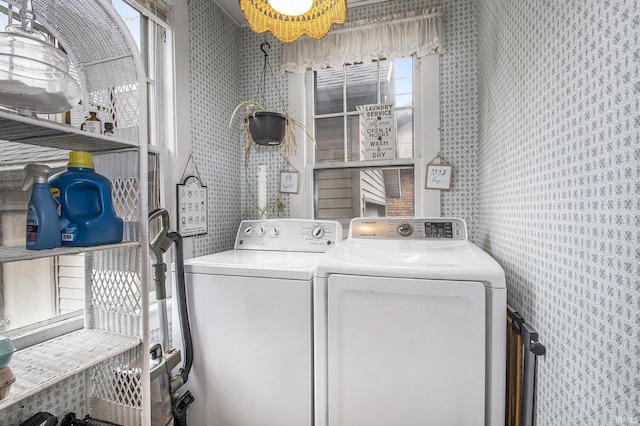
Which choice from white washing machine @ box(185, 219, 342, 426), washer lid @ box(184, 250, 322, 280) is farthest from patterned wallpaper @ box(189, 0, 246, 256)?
white washing machine @ box(185, 219, 342, 426)

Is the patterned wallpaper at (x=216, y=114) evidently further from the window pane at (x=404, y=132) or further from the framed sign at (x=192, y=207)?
the window pane at (x=404, y=132)

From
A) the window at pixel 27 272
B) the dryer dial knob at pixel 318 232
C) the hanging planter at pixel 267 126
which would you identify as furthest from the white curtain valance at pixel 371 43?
the dryer dial knob at pixel 318 232

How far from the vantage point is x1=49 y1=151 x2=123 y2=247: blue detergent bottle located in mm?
1031

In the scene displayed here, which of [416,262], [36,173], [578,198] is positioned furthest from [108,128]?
[578,198]

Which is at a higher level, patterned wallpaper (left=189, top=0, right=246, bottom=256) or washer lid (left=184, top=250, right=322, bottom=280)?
patterned wallpaper (left=189, top=0, right=246, bottom=256)

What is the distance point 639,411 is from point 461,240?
4.18ft

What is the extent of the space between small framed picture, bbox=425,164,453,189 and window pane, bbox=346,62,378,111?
692 mm

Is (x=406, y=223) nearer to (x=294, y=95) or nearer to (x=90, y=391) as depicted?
(x=294, y=95)

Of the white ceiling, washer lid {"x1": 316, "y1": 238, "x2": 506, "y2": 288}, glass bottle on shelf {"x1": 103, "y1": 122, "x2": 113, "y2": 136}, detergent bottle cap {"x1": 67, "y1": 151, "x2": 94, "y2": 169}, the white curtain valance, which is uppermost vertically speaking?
the white ceiling

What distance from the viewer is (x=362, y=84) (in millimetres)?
2410

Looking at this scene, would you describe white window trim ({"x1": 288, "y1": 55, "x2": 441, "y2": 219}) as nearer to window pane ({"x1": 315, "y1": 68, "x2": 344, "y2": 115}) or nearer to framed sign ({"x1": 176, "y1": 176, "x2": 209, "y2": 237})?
window pane ({"x1": 315, "y1": 68, "x2": 344, "y2": 115})

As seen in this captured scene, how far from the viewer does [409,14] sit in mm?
2141

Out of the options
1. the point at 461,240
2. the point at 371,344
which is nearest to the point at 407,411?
the point at 371,344

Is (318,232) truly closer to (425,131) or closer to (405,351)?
(405,351)
